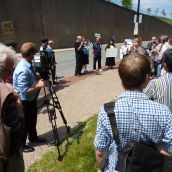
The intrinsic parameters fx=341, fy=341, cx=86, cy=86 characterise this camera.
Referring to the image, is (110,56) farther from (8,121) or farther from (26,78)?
(8,121)

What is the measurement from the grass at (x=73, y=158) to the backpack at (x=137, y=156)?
3068mm

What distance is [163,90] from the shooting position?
4.13 m

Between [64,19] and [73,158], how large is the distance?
105 ft

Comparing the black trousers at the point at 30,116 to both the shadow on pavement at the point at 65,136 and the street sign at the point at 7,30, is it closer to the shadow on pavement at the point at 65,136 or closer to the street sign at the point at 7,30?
the shadow on pavement at the point at 65,136

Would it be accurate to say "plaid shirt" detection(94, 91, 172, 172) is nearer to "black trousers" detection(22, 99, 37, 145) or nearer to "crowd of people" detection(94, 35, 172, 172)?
"crowd of people" detection(94, 35, 172, 172)

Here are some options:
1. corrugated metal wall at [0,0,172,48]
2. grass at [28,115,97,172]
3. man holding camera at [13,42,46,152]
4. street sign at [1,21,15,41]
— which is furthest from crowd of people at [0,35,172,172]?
corrugated metal wall at [0,0,172,48]

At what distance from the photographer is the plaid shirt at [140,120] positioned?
96.0 inches

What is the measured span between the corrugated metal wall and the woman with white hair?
2589cm

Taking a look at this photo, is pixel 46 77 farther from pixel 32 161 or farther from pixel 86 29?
pixel 86 29

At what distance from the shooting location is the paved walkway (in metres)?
7.50

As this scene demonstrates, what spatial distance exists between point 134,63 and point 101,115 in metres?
0.46

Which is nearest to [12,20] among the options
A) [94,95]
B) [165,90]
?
[94,95]

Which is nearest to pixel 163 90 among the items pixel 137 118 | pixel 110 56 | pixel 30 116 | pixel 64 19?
pixel 137 118

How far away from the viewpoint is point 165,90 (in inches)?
162
